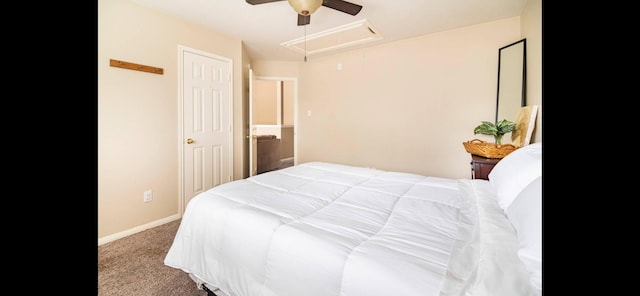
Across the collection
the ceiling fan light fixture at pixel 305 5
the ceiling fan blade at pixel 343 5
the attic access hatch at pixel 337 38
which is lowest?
the ceiling fan light fixture at pixel 305 5

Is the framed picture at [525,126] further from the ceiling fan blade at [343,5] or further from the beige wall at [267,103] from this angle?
the beige wall at [267,103]

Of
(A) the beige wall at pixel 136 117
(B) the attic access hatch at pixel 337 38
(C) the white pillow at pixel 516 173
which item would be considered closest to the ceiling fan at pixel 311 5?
(B) the attic access hatch at pixel 337 38

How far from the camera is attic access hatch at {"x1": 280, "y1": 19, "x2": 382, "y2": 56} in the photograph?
2.98 metres

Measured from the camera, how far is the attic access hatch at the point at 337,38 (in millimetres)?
2984

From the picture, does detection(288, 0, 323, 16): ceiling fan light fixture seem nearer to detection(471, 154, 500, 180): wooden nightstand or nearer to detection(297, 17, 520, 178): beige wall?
detection(471, 154, 500, 180): wooden nightstand

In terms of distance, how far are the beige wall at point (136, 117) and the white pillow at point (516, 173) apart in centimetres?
289

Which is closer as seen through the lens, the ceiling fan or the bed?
the bed

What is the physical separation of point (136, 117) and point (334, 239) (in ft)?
7.77

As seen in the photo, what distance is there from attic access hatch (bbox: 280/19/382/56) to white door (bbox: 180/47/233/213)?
3.48 feet

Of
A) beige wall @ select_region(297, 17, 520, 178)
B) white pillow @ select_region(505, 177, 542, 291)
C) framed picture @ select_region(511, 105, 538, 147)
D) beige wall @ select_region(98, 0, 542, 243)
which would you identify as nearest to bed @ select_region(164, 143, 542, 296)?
white pillow @ select_region(505, 177, 542, 291)

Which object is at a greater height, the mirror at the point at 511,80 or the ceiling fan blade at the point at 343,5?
the ceiling fan blade at the point at 343,5
